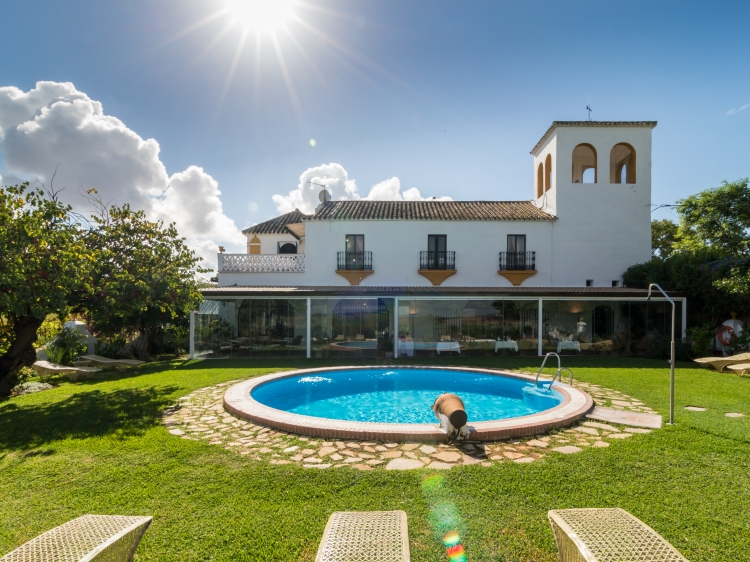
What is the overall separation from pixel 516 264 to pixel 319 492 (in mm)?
19128

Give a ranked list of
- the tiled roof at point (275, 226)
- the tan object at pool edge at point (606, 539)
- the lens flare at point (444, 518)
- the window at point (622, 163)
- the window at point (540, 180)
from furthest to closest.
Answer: the tiled roof at point (275, 226), the window at point (540, 180), the window at point (622, 163), the lens flare at point (444, 518), the tan object at pool edge at point (606, 539)

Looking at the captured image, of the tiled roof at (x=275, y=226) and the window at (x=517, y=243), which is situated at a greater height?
the tiled roof at (x=275, y=226)

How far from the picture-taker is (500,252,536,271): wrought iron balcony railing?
835 inches

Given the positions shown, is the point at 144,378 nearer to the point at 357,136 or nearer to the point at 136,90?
the point at 136,90

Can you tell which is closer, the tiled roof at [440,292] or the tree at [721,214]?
the tiled roof at [440,292]

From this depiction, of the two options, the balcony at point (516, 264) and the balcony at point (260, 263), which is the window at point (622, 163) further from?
the balcony at point (260, 263)

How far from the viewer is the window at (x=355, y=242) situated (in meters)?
21.7

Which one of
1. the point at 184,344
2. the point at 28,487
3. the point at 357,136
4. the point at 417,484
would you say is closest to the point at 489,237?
the point at 357,136

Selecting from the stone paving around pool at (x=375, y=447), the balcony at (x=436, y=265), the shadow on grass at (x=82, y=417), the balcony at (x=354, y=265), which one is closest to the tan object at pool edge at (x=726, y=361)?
the stone paving around pool at (x=375, y=447)

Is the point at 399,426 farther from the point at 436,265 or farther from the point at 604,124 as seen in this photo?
the point at 604,124

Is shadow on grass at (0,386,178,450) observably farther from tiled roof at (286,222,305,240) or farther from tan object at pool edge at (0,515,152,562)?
tiled roof at (286,222,305,240)

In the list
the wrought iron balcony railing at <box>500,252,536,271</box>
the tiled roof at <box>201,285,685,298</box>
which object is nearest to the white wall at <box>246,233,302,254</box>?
the tiled roof at <box>201,285,685,298</box>

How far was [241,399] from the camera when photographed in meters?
8.25

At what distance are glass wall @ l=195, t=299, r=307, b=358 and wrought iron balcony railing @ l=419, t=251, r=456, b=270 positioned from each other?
7.36 metres
